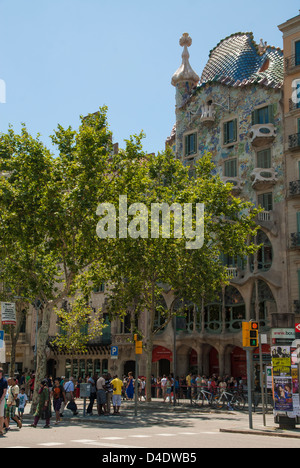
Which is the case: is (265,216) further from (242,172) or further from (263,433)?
(263,433)

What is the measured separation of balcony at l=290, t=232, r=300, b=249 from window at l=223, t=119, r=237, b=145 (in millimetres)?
9156

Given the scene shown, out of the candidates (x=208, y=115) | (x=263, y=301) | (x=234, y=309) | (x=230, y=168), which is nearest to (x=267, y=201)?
(x=230, y=168)

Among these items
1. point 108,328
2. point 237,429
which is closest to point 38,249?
point 237,429

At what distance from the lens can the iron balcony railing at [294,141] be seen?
35156 mm

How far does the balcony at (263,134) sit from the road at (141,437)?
2148 centimetres

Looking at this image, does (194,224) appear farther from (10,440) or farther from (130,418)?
(10,440)

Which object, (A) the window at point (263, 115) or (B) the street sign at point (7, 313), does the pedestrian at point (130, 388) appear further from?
(A) the window at point (263, 115)

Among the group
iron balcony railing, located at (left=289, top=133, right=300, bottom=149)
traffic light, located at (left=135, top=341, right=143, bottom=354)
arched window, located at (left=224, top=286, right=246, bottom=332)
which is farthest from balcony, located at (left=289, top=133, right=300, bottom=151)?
traffic light, located at (left=135, top=341, right=143, bottom=354)

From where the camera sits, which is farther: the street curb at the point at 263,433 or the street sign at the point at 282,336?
the street sign at the point at 282,336

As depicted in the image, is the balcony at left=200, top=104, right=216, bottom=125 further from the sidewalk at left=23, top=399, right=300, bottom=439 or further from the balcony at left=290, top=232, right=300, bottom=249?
the sidewalk at left=23, top=399, right=300, bottom=439

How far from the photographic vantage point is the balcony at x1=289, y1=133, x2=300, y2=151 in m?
35.1

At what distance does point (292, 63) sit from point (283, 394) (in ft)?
83.5

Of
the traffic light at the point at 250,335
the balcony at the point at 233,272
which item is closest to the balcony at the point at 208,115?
the balcony at the point at 233,272

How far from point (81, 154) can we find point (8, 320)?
7837 mm
